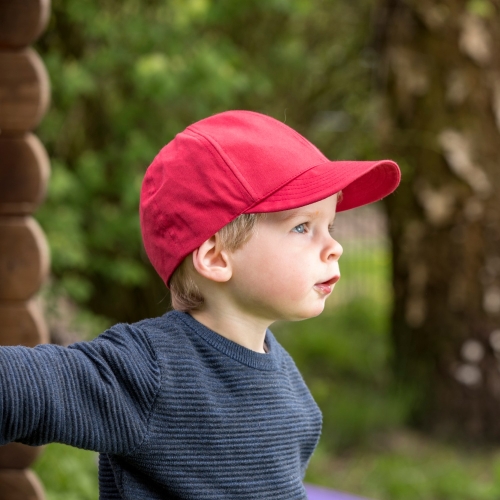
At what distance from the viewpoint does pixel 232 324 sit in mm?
1646

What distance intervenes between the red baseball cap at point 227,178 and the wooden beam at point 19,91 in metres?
0.97

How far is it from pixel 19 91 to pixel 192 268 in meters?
1.13

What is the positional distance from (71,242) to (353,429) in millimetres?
1930

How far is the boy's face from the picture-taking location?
5.19 ft

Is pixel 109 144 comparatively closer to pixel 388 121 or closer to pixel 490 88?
pixel 388 121

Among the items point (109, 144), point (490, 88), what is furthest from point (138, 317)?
point (490, 88)

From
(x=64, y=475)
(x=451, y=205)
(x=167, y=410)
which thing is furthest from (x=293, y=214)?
(x=451, y=205)

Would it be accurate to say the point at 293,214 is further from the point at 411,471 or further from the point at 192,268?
the point at 411,471

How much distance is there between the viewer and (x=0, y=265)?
8.17 ft

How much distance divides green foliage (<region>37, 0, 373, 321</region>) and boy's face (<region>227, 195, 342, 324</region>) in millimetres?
2680

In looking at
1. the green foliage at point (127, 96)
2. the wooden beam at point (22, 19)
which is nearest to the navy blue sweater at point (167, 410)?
the wooden beam at point (22, 19)

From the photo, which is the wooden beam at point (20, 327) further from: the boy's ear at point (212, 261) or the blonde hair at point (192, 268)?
the boy's ear at point (212, 261)

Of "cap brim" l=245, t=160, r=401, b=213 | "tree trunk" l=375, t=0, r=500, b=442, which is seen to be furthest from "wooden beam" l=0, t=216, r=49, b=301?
"tree trunk" l=375, t=0, r=500, b=442

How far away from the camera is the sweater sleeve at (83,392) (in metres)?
1.31
